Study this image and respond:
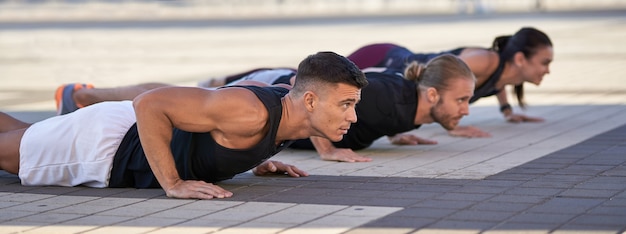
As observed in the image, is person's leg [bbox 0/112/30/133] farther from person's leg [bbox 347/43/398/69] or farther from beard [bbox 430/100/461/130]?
person's leg [bbox 347/43/398/69]

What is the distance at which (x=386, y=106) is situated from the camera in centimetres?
767

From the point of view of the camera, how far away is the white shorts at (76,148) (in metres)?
6.38

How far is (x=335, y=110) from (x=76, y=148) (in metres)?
1.53

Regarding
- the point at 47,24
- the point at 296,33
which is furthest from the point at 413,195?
the point at 47,24

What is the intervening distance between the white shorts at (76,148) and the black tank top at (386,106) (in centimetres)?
177

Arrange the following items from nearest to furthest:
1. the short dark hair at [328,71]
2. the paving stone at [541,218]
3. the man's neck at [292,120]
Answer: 1. the paving stone at [541,218]
2. the short dark hair at [328,71]
3. the man's neck at [292,120]

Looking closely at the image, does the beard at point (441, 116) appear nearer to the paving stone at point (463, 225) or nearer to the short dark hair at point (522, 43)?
the short dark hair at point (522, 43)

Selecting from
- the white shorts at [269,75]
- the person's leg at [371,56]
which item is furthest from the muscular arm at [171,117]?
the person's leg at [371,56]

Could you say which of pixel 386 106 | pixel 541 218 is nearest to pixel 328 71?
pixel 541 218

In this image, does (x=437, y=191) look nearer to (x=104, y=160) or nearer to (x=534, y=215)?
(x=534, y=215)

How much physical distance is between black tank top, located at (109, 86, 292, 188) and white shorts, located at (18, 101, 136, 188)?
0.07 m

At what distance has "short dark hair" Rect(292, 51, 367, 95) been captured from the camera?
579cm

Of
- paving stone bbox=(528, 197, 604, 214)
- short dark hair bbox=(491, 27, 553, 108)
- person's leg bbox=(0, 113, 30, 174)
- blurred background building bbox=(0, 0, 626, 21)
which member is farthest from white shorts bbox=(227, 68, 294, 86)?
blurred background building bbox=(0, 0, 626, 21)

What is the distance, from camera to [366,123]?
7.75m
